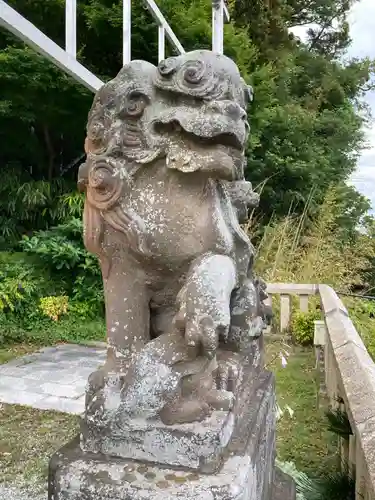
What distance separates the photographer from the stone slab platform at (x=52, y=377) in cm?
301

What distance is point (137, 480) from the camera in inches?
33.5

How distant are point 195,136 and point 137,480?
0.64 meters

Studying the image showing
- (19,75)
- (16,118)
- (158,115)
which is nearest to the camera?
(158,115)

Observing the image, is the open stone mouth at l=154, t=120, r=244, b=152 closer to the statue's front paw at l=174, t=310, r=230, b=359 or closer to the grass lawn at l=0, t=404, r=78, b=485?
the statue's front paw at l=174, t=310, r=230, b=359

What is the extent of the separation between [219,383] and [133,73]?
67 cm

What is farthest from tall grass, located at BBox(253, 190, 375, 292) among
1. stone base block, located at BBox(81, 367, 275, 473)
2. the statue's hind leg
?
stone base block, located at BBox(81, 367, 275, 473)

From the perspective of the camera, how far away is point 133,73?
1061mm

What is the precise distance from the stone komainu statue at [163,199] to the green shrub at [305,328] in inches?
124

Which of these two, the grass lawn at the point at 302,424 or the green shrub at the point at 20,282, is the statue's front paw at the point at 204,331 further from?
the green shrub at the point at 20,282

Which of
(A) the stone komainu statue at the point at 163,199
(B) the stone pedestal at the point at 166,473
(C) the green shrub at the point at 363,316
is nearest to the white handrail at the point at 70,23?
(A) the stone komainu statue at the point at 163,199

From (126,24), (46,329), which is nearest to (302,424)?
(126,24)

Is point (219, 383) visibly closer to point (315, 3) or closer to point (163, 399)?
point (163, 399)

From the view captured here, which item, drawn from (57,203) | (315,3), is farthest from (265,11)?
(57,203)

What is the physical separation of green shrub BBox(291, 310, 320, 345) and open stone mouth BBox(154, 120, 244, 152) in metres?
3.28
